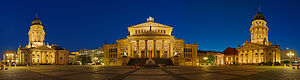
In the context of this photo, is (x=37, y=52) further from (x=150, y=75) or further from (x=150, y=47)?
(x=150, y=75)

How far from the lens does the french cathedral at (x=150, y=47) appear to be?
88.3 m

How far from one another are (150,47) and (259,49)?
49913 millimetres

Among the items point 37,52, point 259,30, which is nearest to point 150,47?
point 259,30

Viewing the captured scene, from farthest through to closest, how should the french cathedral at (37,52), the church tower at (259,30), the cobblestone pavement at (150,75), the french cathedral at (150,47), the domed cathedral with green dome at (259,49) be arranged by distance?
the french cathedral at (37,52) < the church tower at (259,30) < the domed cathedral with green dome at (259,49) < the french cathedral at (150,47) < the cobblestone pavement at (150,75)

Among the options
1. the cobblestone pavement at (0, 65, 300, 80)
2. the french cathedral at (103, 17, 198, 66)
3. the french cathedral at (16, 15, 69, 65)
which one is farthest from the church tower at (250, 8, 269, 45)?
the french cathedral at (16, 15, 69, 65)

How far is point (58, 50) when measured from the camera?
135 meters

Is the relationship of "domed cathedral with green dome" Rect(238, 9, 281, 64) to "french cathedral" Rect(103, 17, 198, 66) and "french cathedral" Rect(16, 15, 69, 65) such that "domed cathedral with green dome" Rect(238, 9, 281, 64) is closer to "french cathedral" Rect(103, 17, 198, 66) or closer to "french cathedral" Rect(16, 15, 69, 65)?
"french cathedral" Rect(103, 17, 198, 66)

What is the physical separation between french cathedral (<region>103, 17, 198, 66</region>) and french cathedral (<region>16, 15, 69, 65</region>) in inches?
1581

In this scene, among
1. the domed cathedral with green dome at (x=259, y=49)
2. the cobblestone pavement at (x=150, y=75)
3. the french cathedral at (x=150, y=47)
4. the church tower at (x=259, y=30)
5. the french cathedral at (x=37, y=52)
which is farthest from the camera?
the french cathedral at (x=37, y=52)

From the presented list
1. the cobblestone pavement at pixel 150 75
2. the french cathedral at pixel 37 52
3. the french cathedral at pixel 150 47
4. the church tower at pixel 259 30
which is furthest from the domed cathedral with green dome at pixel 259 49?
the french cathedral at pixel 37 52

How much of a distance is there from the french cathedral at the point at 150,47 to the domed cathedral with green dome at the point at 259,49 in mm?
25592

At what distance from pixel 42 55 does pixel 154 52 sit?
68.3m

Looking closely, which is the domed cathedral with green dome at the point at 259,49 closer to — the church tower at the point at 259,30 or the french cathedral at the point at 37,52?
the church tower at the point at 259,30

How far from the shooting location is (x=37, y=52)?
120 metres
